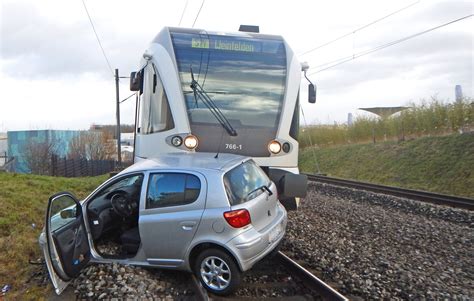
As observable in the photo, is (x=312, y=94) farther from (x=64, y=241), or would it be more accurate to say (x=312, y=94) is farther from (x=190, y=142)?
(x=64, y=241)

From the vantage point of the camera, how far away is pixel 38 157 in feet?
104

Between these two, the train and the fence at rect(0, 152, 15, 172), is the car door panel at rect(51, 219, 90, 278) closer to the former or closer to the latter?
the train

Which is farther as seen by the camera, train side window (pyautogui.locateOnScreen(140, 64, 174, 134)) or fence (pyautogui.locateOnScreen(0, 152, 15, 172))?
fence (pyautogui.locateOnScreen(0, 152, 15, 172))

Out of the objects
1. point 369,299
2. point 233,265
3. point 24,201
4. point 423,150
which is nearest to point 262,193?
point 233,265

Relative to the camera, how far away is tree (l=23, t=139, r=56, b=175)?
100 feet

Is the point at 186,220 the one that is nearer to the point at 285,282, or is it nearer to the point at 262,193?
the point at 262,193

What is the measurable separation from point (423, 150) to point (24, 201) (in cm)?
1660

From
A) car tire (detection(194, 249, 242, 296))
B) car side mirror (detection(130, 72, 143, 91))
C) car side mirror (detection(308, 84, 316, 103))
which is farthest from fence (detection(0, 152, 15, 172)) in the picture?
car tire (detection(194, 249, 242, 296))

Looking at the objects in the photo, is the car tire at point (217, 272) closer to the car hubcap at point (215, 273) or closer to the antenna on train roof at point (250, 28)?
the car hubcap at point (215, 273)

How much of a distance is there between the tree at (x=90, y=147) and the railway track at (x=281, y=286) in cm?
3709

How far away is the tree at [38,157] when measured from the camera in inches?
1200

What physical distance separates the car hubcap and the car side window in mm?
756

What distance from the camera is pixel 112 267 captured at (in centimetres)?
501

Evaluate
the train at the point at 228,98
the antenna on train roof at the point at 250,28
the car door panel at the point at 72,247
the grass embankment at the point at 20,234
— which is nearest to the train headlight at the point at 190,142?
the train at the point at 228,98
